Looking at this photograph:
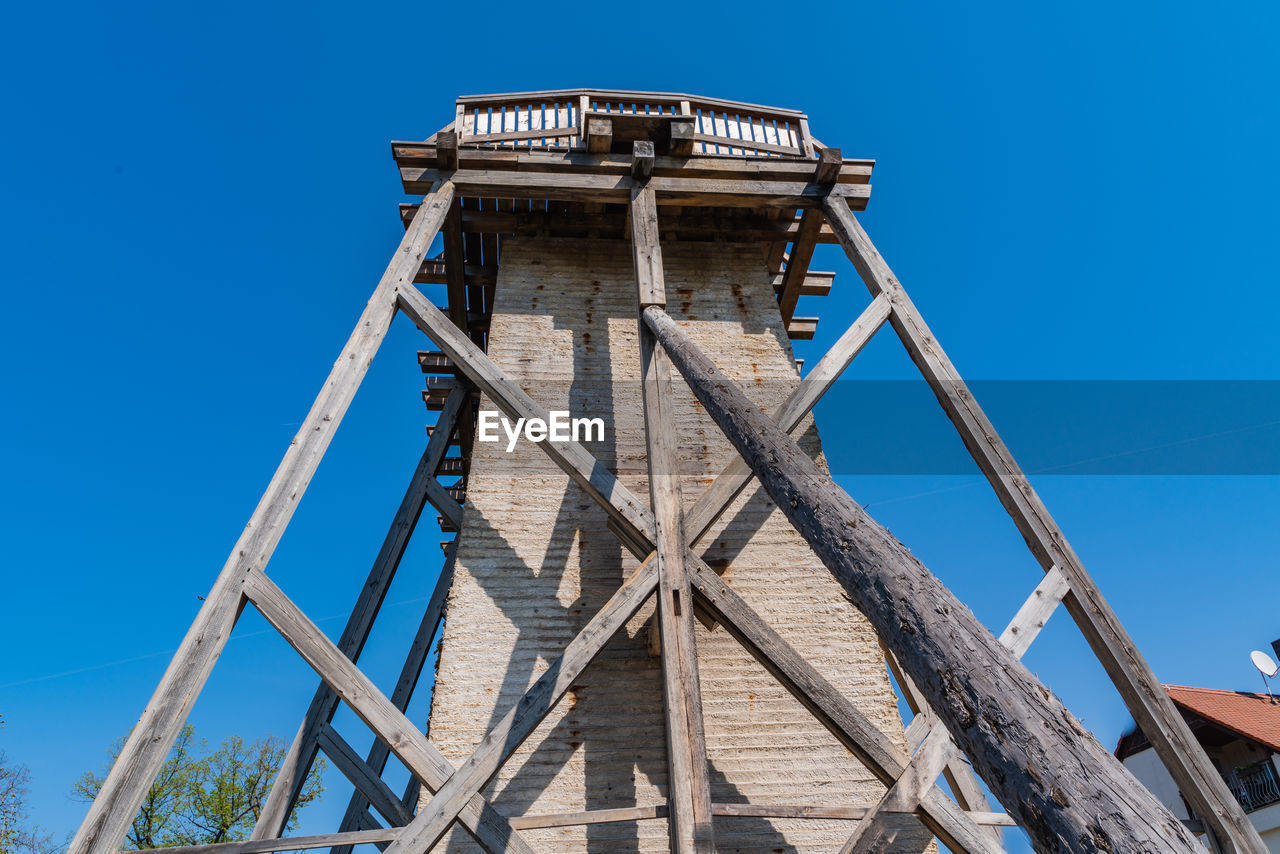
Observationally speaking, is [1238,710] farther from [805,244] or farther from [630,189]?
[630,189]

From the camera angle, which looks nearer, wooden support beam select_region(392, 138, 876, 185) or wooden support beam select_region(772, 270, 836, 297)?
wooden support beam select_region(392, 138, 876, 185)

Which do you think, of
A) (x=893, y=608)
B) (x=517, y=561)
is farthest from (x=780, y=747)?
(x=893, y=608)

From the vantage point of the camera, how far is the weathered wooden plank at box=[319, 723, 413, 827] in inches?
235

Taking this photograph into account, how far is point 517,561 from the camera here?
5422mm

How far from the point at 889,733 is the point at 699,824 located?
70.3 inches

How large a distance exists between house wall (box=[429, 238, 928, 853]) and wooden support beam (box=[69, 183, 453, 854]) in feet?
3.80

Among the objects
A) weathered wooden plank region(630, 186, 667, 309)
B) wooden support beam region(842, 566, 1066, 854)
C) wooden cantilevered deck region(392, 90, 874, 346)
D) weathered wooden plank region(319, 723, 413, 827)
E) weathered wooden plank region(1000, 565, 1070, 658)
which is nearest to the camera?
wooden support beam region(842, 566, 1066, 854)

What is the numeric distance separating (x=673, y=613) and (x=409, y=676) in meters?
3.51

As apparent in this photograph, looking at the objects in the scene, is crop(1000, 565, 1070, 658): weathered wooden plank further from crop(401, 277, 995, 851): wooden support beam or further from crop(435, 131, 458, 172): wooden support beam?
crop(435, 131, 458, 172): wooden support beam

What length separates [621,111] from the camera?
6.96 m

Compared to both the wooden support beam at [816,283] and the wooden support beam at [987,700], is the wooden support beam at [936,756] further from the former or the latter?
the wooden support beam at [816,283]

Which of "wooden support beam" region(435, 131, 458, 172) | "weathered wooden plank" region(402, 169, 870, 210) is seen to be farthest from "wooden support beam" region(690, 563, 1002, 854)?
"wooden support beam" region(435, 131, 458, 172)

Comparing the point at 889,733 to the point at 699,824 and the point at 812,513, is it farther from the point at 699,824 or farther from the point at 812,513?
the point at 812,513

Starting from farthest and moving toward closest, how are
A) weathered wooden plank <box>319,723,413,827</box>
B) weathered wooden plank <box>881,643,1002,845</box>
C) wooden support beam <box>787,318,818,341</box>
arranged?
wooden support beam <box>787,318,818,341</box>
weathered wooden plank <box>319,723,413,827</box>
weathered wooden plank <box>881,643,1002,845</box>
